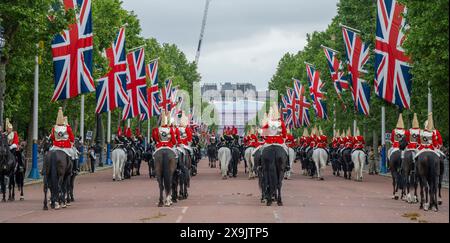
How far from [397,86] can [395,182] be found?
9076mm

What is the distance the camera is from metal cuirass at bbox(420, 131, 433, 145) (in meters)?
24.6

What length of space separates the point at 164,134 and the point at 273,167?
126 inches

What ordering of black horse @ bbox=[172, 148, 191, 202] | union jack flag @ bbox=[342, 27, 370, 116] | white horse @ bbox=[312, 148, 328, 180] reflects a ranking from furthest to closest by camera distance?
union jack flag @ bbox=[342, 27, 370, 116] < white horse @ bbox=[312, 148, 328, 180] < black horse @ bbox=[172, 148, 191, 202]

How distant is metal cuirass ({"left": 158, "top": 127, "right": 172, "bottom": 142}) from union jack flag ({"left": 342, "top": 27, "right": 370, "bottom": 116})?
2467 cm

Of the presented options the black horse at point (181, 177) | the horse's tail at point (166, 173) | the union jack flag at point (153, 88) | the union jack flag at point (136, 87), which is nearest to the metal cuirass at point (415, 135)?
the black horse at point (181, 177)

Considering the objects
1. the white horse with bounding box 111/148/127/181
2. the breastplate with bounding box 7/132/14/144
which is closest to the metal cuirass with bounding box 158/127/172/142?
the breastplate with bounding box 7/132/14/144

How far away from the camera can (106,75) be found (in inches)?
2158

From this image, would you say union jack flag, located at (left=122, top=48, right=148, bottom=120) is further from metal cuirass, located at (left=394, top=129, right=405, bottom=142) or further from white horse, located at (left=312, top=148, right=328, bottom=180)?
metal cuirass, located at (left=394, top=129, right=405, bottom=142)

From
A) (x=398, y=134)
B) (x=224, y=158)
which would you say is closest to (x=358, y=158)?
(x=224, y=158)

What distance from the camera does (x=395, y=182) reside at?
30328 millimetres

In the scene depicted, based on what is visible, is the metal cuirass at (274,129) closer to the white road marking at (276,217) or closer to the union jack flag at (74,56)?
the white road marking at (276,217)

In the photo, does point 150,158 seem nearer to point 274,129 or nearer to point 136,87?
point 136,87
